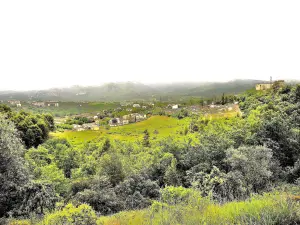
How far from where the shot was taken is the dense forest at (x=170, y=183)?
4.36 metres

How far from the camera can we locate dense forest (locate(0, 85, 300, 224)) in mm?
4363

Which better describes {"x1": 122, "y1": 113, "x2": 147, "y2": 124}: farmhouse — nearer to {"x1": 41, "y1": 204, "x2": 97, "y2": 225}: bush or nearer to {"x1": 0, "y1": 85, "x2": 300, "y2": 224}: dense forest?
{"x1": 0, "y1": 85, "x2": 300, "y2": 224}: dense forest

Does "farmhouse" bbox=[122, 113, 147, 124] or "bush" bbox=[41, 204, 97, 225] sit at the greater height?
"bush" bbox=[41, 204, 97, 225]

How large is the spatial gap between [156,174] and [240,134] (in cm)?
905

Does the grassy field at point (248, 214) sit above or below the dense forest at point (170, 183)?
above

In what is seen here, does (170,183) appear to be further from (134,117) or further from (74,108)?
(74,108)

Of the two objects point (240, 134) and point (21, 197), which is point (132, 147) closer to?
point (240, 134)

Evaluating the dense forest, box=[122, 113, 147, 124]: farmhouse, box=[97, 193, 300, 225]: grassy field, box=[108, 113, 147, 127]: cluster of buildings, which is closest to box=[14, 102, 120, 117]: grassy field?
box=[122, 113, 147, 124]: farmhouse

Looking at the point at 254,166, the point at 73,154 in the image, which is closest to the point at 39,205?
the point at 254,166

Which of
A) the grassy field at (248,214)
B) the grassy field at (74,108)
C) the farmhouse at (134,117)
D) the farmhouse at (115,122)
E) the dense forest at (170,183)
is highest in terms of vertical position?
the grassy field at (248,214)

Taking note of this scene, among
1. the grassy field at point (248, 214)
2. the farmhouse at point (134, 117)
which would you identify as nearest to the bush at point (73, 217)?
the grassy field at point (248, 214)

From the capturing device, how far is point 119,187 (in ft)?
53.8

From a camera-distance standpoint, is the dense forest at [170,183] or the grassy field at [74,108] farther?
the grassy field at [74,108]

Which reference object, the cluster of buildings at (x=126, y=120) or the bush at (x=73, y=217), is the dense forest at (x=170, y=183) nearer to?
the bush at (x=73, y=217)
